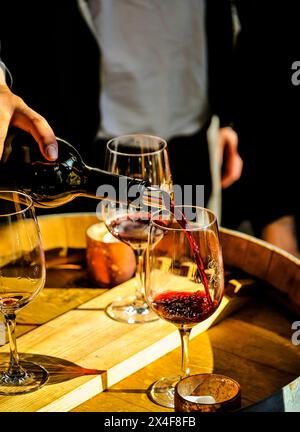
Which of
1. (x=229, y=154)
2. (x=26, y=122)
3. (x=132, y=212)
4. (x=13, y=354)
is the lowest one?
(x=229, y=154)

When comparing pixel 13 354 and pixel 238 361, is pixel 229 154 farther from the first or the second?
pixel 13 354

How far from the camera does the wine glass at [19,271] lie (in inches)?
46.7

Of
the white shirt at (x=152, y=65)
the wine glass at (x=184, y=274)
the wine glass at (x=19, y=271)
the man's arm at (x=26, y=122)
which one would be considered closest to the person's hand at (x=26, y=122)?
the man's arm at (x=26, y=122)

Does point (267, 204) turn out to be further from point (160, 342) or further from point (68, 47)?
point (160, 342)

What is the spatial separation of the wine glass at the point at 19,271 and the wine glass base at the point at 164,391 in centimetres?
19

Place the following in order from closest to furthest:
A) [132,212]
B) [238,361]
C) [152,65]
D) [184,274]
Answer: [184,274]
[238,361]
[132,212]
[152,65]

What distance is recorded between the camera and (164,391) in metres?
1.26

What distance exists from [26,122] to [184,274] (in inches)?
17.7

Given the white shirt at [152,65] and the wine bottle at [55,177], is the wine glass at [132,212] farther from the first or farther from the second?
the white shirt at [152,65]

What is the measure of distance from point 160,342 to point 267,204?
1.90 m

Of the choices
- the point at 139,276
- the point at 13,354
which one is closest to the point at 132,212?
the point at 139,276

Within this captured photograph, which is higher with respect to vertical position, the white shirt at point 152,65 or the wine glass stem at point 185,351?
the white shirt at point 152,65
